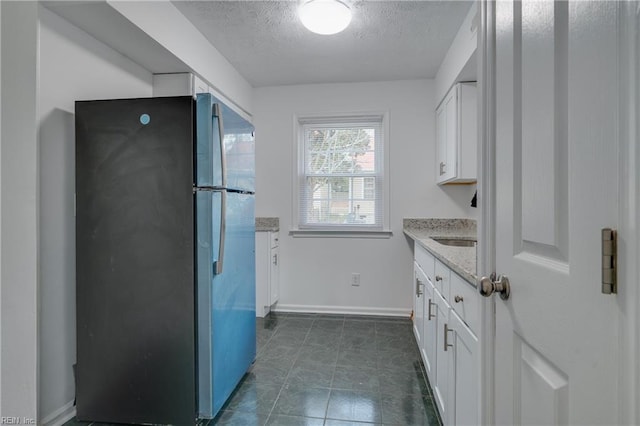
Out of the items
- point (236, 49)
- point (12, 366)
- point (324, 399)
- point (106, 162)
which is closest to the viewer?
point (12, 366)

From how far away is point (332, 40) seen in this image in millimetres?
2664

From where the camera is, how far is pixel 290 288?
145 inches

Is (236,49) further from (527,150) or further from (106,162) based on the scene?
(527,150)

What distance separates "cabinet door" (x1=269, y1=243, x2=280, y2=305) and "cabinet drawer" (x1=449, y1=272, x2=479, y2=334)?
2.26 meters

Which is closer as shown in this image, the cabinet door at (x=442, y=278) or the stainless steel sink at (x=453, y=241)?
the cabinet door at (x=442, y=278)

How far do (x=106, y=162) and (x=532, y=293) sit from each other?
194cm

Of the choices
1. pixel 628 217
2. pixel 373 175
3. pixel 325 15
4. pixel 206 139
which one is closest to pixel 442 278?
pixel 628 217

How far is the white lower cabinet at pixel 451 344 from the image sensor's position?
1.16m

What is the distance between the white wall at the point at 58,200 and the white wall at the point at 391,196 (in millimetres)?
1971

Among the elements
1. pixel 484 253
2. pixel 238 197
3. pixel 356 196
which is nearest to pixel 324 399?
pixel 238 197

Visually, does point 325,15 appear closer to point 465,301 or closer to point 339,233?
point 465,301

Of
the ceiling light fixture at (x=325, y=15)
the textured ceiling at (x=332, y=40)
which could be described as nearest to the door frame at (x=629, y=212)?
the ceiling light fixture at (x=325, y=15)

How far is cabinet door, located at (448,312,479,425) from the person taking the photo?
112cm

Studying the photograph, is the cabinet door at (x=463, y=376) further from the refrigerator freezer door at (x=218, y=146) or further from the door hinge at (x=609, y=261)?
the refrigerator freezer door at (x=218, y=146)
